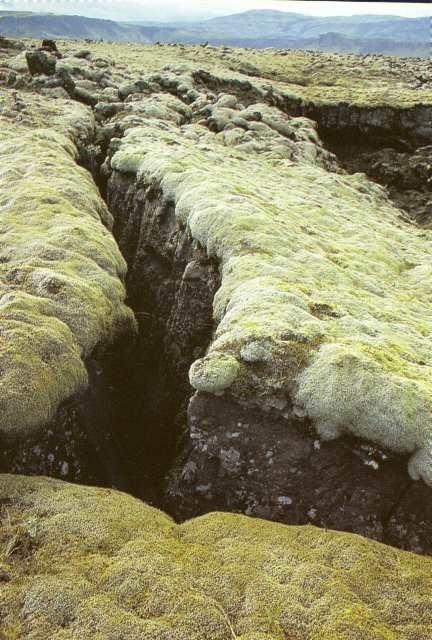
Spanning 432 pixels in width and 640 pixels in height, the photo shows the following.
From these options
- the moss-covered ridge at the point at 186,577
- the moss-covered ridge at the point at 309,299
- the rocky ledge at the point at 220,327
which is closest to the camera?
the moss-covered ridge at the point at 186,577

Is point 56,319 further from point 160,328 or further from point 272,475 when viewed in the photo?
point 272,475

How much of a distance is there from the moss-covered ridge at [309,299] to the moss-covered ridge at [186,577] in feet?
10.9

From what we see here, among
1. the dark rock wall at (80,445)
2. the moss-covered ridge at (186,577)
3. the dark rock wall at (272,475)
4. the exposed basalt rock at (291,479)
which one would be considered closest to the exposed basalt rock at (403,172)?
the dark rock wall at (272,475)

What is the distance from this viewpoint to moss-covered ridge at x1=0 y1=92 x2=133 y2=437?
15758 millimetres

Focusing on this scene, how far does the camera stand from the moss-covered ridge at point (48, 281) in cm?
1576

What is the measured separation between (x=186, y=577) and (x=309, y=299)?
36.4 feet

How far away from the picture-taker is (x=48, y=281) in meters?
20.2

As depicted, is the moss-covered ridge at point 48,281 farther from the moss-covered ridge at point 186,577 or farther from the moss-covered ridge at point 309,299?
the moss-covered ridge at point 309,299

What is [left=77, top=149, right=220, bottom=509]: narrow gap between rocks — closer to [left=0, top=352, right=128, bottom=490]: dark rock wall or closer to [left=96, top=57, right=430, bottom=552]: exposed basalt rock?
[left=0, top=352, right=128, bottom=490]: dark rock wall

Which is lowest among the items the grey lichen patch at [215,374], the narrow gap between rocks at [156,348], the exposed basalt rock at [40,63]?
the narrow gap between rocks at [156,348]

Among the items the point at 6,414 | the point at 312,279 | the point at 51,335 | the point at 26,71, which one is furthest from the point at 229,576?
the point at 26,71

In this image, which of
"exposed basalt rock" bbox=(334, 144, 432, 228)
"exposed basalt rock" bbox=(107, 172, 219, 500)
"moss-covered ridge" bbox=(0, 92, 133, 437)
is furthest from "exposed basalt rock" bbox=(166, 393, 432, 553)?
"exposed basalt rock" bbox=(334, 144, 432, 228)

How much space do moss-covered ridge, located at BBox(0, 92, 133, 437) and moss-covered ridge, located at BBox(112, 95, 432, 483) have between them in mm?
4013

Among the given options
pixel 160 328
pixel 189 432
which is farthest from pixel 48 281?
pixel 189 432
